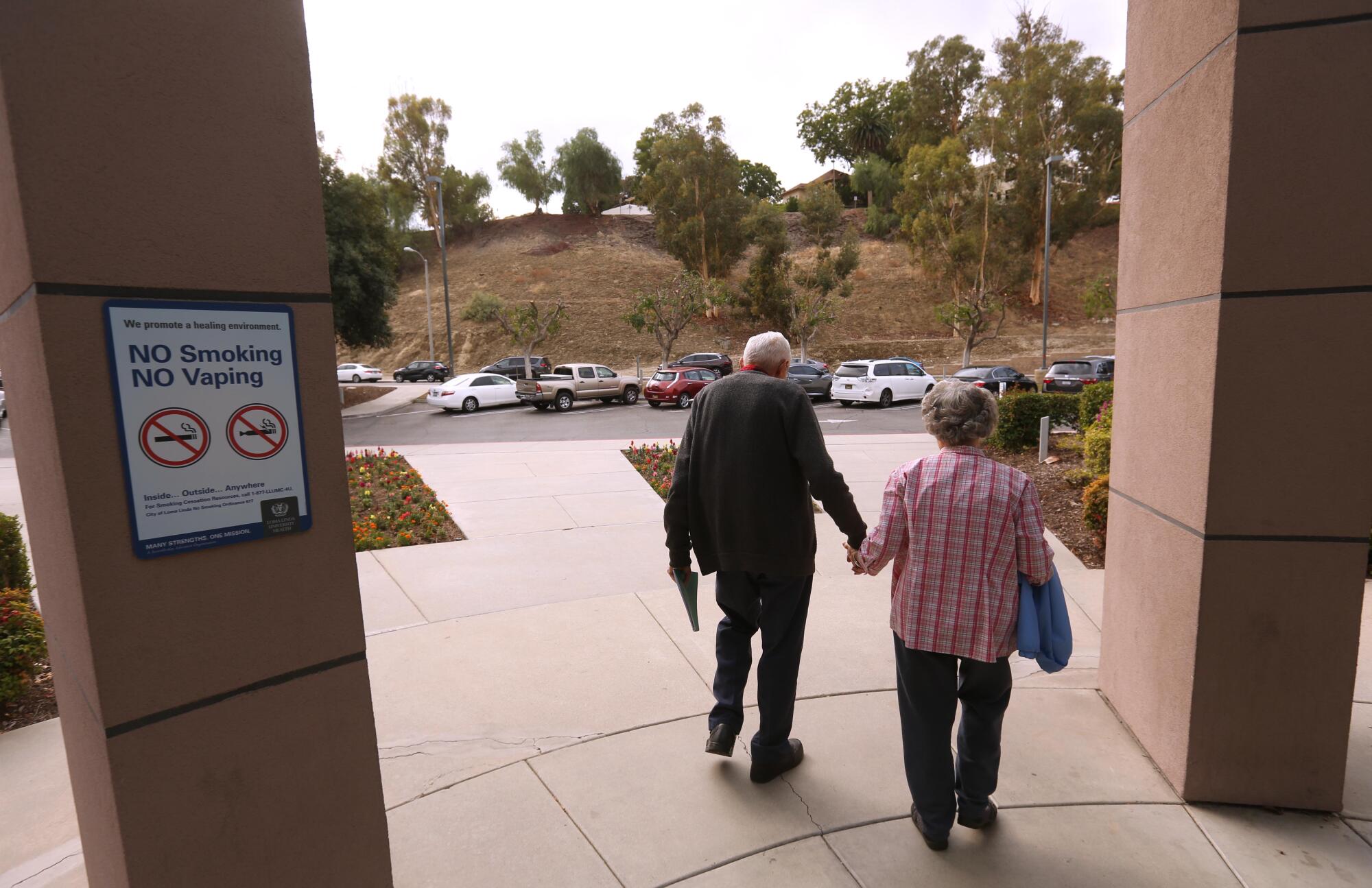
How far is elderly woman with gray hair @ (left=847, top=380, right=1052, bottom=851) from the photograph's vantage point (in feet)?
8.92

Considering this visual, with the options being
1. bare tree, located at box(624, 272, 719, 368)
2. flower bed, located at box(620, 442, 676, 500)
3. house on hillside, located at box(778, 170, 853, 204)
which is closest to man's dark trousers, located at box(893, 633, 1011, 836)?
flower bed, located at box(620, 442, 676, 500)

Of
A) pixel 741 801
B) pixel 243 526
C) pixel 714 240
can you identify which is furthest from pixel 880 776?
pixel 714 240

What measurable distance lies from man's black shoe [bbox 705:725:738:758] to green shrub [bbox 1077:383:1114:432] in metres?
8.27

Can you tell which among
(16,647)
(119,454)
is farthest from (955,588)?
(16,647)

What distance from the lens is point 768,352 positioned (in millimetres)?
3352

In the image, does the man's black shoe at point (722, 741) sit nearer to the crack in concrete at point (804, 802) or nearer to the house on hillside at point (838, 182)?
the crack in concrete at point (804, 802)

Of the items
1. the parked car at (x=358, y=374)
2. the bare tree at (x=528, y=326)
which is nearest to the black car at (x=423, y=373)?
the parked car at (x=358, y=374)

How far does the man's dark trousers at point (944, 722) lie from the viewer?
2861 mm

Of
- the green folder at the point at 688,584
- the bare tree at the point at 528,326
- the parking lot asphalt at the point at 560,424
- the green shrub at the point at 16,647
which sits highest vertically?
the bare tree at the point at 528,326

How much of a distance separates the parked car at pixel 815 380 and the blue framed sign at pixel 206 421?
1003 inches

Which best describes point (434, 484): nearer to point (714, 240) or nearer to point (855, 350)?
point (855, 350)

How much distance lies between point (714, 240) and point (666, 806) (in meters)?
48.3

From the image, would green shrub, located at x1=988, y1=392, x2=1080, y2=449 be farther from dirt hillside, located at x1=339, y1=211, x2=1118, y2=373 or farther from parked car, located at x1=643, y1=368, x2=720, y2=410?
dirt hillside, located at x1=339, y1=211, x2=1118, y2=373

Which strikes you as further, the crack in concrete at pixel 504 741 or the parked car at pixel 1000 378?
the parked car at pixel 1000 378
